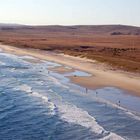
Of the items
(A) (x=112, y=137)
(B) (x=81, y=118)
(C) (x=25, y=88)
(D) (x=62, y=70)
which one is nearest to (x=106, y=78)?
(D) (x=62, y=70)

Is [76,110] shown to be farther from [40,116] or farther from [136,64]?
[136,64]

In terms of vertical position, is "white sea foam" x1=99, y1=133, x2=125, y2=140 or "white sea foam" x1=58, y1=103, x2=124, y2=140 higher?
"white sea foam" x1=58, y1=103, x2=124, y2=140

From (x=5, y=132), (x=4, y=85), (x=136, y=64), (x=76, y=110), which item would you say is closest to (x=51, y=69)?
(x=136, y=64)

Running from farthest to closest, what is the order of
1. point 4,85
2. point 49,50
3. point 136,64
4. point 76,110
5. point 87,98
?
point 49,50 → point 136,64 → point 4,85 → point 87,98 → point 76,110

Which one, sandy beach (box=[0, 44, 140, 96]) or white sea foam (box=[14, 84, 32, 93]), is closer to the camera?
white sea foam (box=[14, 84, 32, 93])

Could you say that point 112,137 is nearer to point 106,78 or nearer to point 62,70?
point 106,78

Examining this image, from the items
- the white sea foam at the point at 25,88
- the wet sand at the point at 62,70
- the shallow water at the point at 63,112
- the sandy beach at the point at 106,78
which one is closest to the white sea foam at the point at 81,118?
the shallow water at the point at 63,112

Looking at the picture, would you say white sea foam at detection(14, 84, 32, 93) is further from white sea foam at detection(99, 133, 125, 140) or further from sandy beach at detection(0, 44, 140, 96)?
white sea foam at detection(99, 133, 125, 140)

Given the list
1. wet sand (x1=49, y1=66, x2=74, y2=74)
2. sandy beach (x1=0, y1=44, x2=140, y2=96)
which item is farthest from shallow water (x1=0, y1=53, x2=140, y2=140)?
wet sand (x1=49, y1=66, x2=74, y2=74)
